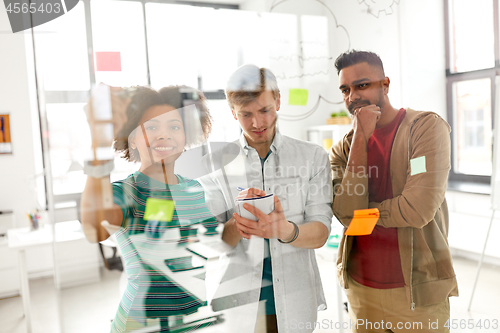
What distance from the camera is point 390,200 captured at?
990mm

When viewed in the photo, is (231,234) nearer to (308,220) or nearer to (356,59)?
(308,220)

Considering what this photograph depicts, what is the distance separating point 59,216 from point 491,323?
1.32 metres

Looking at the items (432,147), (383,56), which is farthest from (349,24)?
(432,147)

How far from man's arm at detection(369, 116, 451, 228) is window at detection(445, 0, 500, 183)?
2.3 inches

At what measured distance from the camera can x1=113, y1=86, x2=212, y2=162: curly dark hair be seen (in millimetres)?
814

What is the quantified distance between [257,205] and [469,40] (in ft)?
2.68

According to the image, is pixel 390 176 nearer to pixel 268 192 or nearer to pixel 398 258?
pixel 398 258

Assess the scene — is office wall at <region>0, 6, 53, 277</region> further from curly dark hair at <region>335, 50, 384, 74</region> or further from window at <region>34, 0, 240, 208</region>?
curly dark hair at <region>335, 50, 384, 74</region>

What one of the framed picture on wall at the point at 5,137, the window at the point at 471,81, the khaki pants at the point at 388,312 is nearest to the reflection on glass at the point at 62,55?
the framed picture on wall at the point at 5,137

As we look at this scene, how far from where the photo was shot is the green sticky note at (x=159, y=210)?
0.84 metres

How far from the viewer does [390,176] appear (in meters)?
0.98

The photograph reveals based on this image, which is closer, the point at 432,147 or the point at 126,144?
the point at 126,144

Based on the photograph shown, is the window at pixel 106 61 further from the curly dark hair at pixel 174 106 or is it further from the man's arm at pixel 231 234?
the man's arm at pixel 231 234

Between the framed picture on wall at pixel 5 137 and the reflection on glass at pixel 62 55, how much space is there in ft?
0.36
